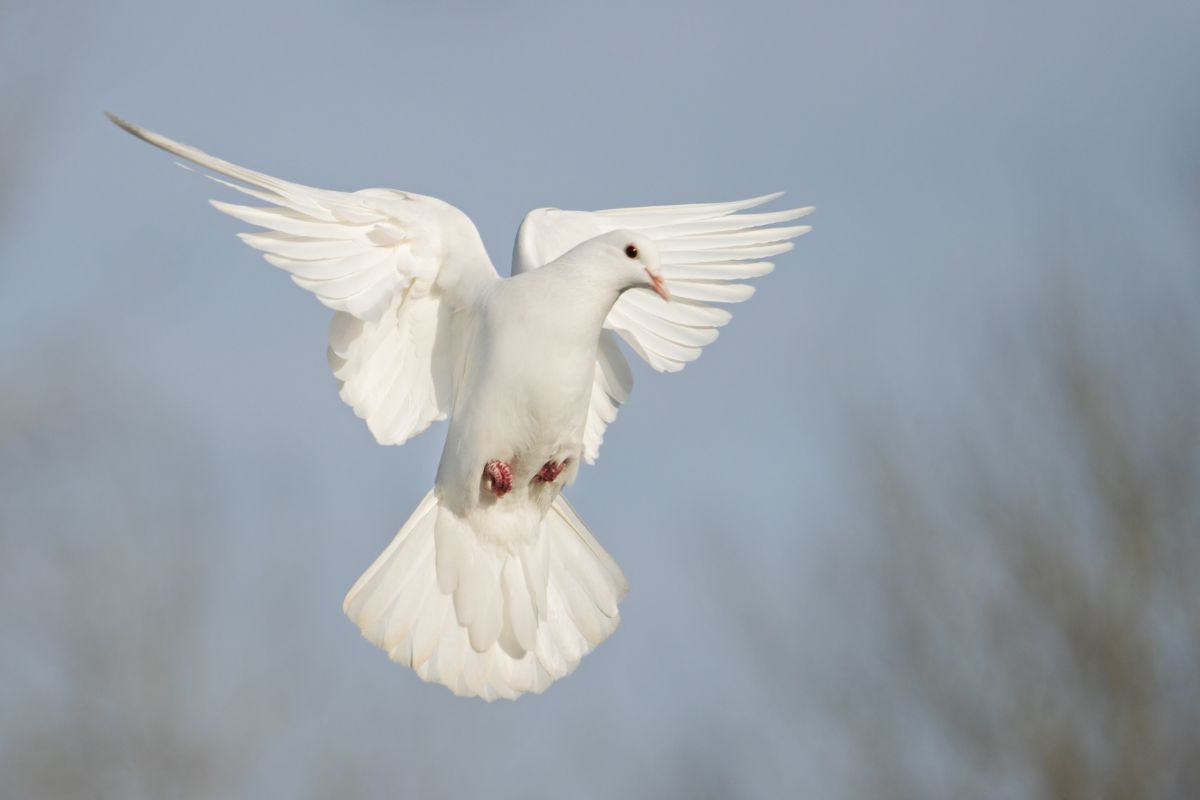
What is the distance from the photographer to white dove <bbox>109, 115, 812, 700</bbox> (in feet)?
15.9

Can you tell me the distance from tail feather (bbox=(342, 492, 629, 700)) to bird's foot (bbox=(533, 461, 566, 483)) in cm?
30

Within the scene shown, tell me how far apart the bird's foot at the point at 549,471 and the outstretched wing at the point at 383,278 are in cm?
41

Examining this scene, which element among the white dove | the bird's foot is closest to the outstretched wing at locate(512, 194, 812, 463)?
the white dove

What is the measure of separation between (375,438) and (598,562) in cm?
102

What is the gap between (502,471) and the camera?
512 centimetres

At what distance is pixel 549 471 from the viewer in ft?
17.1

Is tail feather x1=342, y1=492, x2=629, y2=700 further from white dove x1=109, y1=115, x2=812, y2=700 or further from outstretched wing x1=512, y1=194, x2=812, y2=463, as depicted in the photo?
outstretched wing x1=512, y1=194, x2=812, y2=463

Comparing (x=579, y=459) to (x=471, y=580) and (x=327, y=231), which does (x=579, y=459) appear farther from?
(x=327, y=231)

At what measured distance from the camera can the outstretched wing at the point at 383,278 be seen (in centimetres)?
443

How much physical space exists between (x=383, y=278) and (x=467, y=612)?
1.28 meters

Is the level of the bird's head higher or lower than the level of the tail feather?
higher

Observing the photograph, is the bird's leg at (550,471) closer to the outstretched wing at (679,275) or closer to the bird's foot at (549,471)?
the bird's foot at (549,471)

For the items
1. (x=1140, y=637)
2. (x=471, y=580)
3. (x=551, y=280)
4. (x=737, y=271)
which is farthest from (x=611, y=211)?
(x=1140, y=637)

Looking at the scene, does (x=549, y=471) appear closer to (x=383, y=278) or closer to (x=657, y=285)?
(x=657, y=285)
